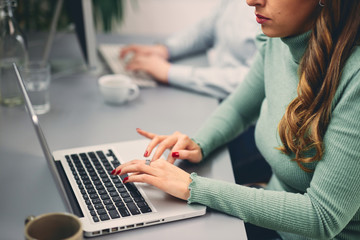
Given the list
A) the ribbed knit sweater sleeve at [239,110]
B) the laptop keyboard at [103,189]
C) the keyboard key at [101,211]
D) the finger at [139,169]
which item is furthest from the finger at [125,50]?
the keyboard key at [101,211]

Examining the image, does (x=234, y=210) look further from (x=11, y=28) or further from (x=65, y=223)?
(x=11, y=28)

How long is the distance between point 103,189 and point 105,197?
30 mm

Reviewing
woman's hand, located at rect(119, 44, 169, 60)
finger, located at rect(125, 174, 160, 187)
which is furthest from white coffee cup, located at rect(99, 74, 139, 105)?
finger, located at rect(125, 174, 160, 187)

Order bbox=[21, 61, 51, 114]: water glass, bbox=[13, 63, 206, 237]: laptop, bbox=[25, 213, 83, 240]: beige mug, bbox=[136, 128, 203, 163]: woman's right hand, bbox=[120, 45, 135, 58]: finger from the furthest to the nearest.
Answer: bbox=[120, 45, 135, 58]: finger, bbox=[21, 61, 51, 114]: water glass, bbox=[136, 128, 203, 163]: woman's right hand, bbox=[13, 63, 206, 237]: laptop, bbox=[25, 213, 83, 240]: beige mug

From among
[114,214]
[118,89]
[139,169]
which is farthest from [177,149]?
[118,89]

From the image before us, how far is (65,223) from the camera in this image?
1.90 feet

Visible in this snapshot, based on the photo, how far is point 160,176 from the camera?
0.81m

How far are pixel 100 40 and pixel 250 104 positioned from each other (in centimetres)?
94

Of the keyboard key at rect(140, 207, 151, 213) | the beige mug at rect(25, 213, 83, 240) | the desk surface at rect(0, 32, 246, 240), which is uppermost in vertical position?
the beige mug at rect(25, 213, 83, 240)

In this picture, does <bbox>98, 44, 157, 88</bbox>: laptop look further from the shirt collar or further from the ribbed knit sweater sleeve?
the shirt collar

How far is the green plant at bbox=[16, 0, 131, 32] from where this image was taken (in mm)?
1634

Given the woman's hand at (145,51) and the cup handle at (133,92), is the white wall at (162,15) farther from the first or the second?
the cup handle at (133,92)

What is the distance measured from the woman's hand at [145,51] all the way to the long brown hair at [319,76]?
2.73 ft

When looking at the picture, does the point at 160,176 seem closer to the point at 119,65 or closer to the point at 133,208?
the point at 133,208
